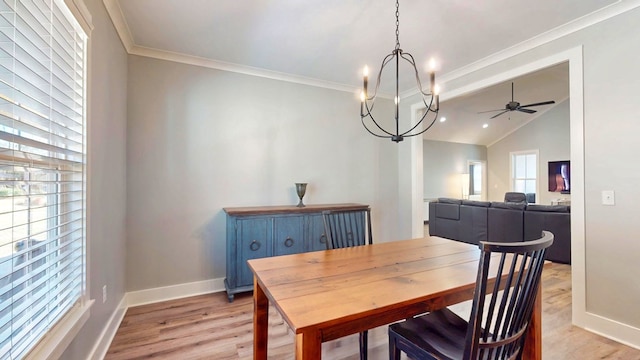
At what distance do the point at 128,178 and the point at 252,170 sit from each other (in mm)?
1175

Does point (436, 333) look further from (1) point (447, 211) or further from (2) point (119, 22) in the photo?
(1) point (447, 211)

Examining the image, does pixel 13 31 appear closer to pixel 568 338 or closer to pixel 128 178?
pixel 128 178

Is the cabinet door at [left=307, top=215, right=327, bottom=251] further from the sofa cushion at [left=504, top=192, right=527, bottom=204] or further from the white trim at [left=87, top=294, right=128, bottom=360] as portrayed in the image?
the sofa cushion at [left=504, top=192, right=527, bottom=204]

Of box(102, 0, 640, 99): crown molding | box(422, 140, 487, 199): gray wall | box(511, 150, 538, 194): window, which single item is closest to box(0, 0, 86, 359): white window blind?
box(102, 0, 640, 99): crown molding

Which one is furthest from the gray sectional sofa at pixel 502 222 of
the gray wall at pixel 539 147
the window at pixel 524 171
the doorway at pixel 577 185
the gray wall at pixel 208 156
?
the window at pixel 524 171

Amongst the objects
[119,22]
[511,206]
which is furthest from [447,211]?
[119,22]

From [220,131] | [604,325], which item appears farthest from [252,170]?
[604,325]

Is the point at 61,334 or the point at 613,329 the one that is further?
A: the point at 613,329

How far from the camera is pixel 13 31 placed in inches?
37.1

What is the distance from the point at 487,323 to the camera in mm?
975

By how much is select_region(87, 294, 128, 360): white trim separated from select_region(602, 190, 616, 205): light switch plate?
3.72 meters

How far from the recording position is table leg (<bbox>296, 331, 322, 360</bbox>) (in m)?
0.94

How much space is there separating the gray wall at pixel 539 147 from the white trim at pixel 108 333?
9526mm

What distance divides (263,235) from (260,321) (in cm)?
128
